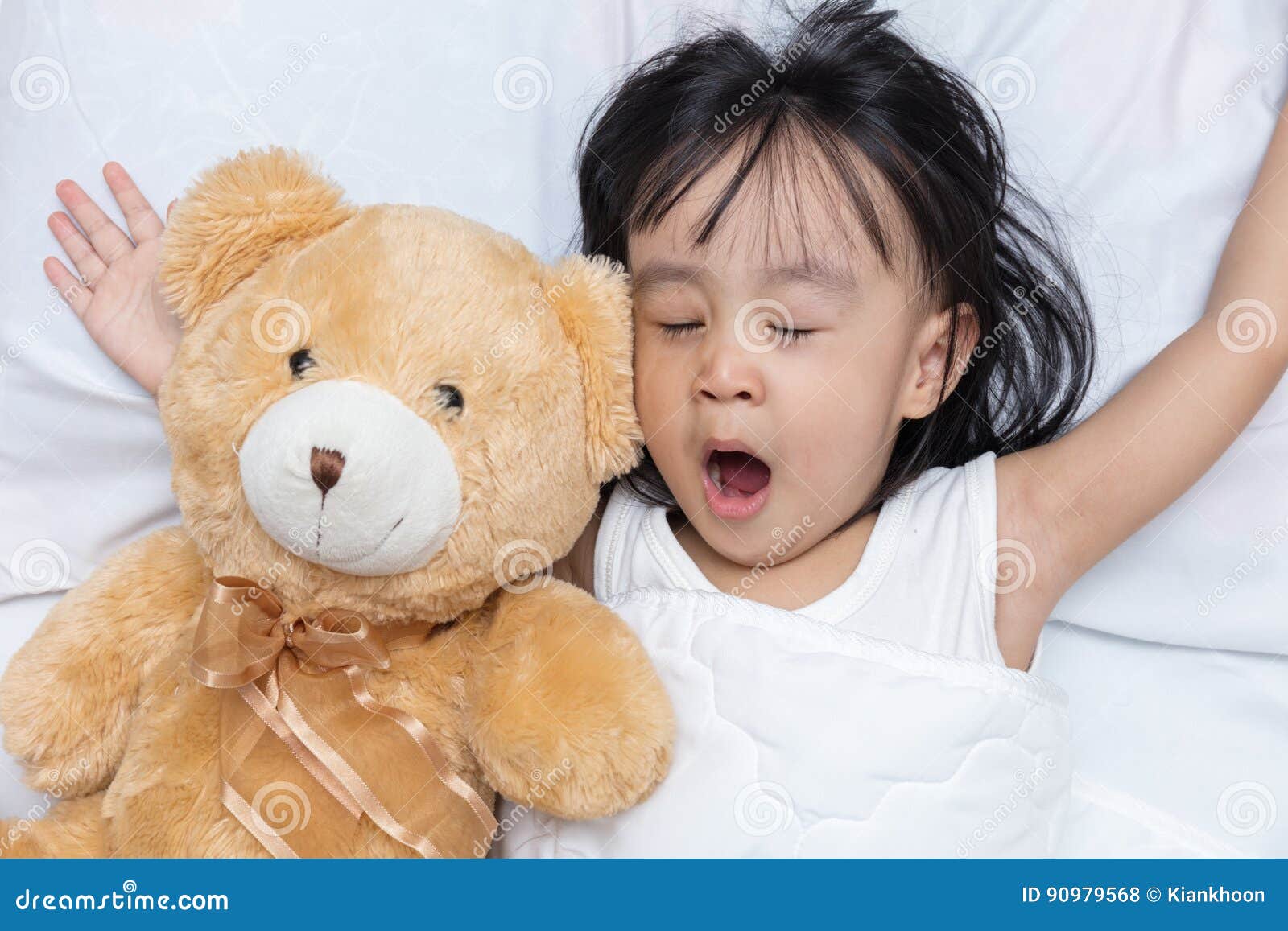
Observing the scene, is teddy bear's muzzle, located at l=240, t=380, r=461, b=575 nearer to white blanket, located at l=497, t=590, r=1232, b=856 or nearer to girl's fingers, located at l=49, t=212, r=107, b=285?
white blanket, located at l=497, t=590, r=1232, b=856

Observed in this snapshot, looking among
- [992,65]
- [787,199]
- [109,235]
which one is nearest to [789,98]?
[787,199]

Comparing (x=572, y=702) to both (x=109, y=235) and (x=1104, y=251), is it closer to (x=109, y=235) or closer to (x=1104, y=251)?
(x=109, y=235)

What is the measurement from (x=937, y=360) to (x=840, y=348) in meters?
0.15

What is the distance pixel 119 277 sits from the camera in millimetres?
1198

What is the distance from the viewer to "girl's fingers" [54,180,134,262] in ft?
3.96

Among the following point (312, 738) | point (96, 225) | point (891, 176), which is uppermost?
point (891, 176)

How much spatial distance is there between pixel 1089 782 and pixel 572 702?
61 cm

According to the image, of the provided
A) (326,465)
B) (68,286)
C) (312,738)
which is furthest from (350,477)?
(68,286)

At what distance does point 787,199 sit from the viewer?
106 cm

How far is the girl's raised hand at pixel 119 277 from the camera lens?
119cm

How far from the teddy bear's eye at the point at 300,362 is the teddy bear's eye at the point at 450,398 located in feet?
0.30

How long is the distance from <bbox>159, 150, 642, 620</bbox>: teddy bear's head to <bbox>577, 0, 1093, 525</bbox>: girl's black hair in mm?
179

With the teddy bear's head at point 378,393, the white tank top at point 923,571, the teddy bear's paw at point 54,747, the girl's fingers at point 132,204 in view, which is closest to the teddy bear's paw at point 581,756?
the teddy bear's head at point 378,393

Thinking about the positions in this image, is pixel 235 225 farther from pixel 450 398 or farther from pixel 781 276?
pixel 781 276
